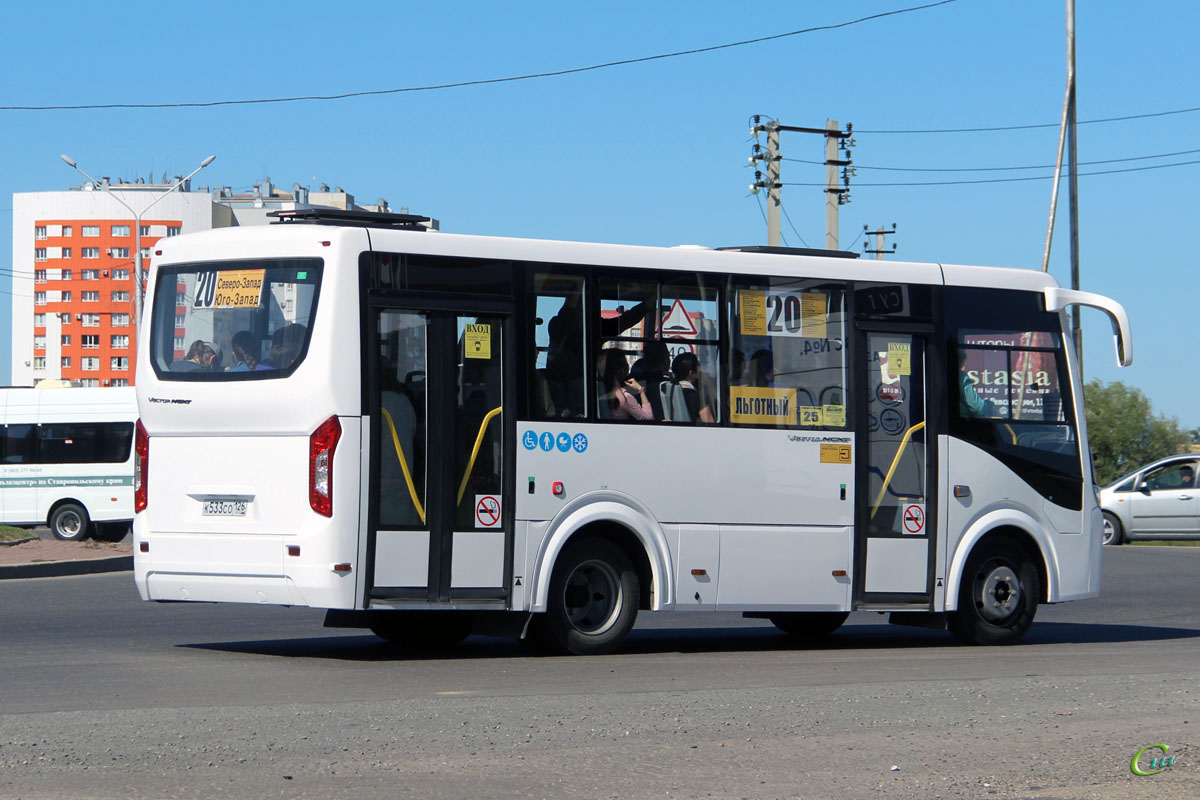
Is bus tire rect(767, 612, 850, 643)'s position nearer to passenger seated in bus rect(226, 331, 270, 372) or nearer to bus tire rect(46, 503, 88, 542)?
passenger seated in bus rect(226, 331, 270, 372)

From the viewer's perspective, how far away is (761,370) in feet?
41.5

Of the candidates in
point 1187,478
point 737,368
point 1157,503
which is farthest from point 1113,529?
point 737,368

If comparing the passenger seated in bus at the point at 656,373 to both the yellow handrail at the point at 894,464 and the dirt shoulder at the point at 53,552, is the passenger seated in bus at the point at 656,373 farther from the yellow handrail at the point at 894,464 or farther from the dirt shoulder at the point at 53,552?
the dirt shoulder at the point at 53,552

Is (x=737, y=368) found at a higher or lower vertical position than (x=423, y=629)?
higher

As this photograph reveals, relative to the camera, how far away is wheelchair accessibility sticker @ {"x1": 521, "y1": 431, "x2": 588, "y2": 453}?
1162cm

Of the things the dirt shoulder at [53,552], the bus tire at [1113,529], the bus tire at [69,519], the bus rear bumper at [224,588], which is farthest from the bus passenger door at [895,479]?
the bus tire at [69,519]

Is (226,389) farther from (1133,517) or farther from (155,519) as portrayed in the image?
(1133,517)

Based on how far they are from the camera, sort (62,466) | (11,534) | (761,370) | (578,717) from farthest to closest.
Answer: (62,466)
(11,534)
(761,370)
(578,717)

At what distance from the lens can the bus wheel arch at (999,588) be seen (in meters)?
13.5

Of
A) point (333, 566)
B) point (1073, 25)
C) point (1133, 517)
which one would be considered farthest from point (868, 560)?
point (1073, 25)

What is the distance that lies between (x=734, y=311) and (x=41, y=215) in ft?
470

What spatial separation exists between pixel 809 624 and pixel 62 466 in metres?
21.8

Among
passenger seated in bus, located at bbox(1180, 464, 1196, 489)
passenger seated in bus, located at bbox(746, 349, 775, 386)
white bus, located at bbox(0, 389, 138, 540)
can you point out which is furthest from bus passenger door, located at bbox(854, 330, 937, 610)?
white bus, located at bbox(0, 389, 138, 540)

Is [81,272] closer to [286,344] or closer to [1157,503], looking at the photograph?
[1157,503]
